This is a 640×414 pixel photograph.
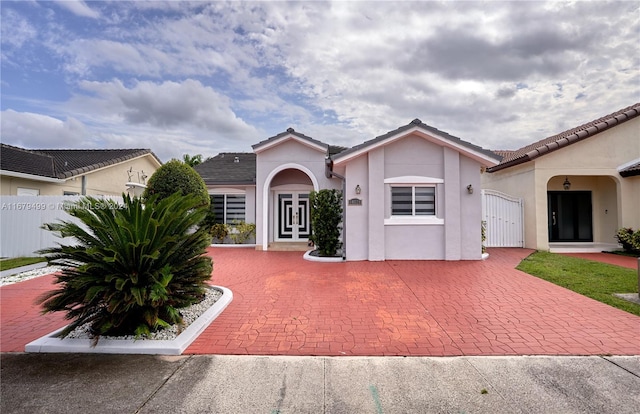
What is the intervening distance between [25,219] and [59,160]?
9.07m

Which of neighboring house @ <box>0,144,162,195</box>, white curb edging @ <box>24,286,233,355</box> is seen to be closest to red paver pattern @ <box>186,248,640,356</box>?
white curb edging @ <box>24,286,233,355</box>

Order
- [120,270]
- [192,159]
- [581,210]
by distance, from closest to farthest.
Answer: [120,270] < [581,210] < [192,159]

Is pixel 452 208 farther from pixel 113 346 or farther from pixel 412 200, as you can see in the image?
pixel 113 346

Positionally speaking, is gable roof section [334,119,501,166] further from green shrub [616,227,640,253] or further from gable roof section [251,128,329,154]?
green shrub [616,227,640,253]

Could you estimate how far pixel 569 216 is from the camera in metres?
16.2

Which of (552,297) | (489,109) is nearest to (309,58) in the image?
(489,109)

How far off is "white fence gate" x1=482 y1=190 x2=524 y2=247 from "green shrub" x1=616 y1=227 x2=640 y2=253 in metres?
3.81

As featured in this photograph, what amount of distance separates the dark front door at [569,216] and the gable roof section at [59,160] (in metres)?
26.8

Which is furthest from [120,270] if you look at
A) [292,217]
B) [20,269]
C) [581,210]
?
[581,210]

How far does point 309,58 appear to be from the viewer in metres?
14.1

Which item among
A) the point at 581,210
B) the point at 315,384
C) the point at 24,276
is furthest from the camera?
the point at 581,210

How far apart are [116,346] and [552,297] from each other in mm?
8790

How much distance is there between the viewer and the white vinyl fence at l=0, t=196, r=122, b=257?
41.8 ft

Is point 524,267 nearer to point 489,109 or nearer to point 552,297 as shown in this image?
point 552,297
